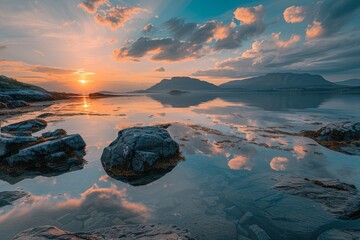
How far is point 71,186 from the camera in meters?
11.1

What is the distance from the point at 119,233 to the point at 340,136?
23.2 metres

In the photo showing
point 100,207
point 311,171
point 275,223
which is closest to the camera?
point 275,223

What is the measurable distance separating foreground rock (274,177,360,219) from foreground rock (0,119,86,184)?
13.7 meters

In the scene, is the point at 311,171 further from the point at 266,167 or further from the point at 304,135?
the point at 304,135

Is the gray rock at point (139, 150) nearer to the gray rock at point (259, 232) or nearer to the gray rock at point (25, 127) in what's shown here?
the gray rock at point (259, 232)

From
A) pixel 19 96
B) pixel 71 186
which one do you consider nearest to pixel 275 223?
pixel 71 186

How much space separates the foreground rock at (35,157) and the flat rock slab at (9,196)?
1.80 m

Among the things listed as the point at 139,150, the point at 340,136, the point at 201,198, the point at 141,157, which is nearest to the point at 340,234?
the point at 201,198

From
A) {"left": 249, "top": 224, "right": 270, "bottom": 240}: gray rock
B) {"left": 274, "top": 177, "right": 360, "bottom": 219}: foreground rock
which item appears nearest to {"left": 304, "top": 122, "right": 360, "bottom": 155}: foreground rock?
{"left": 274, "top": 177, "right": 360, "bottom": 219}: foreground rock

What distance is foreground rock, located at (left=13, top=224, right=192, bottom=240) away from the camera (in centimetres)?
604

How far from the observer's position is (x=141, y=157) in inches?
527

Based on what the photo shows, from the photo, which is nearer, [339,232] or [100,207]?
[339,232]

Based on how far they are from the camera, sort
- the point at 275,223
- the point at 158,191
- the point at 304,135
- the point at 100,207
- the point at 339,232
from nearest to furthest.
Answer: the point at 339,232
the point at 275,223
the point at 100,207
the point at 158,191
the point at 304,135

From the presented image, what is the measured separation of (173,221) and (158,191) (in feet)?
8.69
